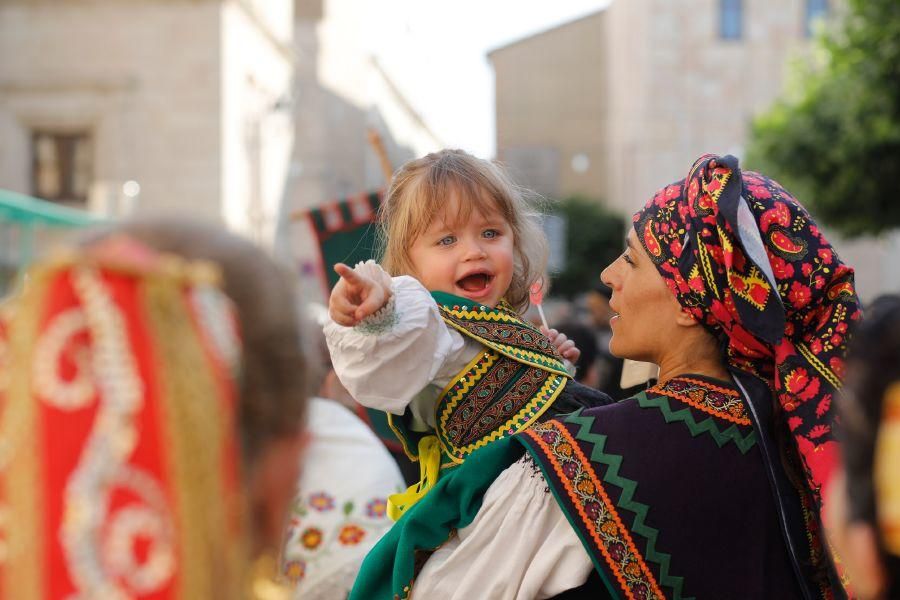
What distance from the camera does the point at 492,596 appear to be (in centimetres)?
248

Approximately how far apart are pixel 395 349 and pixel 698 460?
26.7 inches

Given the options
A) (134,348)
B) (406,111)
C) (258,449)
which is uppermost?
(406,111)

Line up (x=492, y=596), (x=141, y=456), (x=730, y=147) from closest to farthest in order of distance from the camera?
(x=141, y=456)
(x=492, y=596)
(x=730, y=147)

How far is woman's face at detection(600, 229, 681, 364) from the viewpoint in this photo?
106 inches

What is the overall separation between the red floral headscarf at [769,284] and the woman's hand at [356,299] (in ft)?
2.10

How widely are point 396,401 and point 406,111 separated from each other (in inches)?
1651

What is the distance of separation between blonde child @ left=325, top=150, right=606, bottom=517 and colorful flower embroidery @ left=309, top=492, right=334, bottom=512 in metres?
1.09

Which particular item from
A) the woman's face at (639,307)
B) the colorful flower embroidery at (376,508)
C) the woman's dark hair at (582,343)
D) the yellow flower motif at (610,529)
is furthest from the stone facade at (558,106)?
the yellow flower motif at (610,529)

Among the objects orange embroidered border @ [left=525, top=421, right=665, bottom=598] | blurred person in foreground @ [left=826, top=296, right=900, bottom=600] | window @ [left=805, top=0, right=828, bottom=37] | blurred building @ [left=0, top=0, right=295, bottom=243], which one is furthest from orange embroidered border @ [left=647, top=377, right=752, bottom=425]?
window @ [left=805, top=0, right=828, bottom=37]

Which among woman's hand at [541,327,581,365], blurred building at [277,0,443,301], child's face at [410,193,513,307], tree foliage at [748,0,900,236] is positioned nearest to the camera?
child's face at [410,193,513,307]

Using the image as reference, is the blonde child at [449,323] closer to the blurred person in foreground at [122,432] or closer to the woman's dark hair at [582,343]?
the blurred person in foreground at [122,432]

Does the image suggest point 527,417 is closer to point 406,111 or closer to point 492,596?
point 492,596

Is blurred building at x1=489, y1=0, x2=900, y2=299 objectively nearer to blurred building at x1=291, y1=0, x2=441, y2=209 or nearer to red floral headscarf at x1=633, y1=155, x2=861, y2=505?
blurred building at x1=291, y1=0, x2=441, y2=209

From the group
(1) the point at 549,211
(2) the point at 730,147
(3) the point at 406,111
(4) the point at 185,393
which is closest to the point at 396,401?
(1) the point at 549,211
